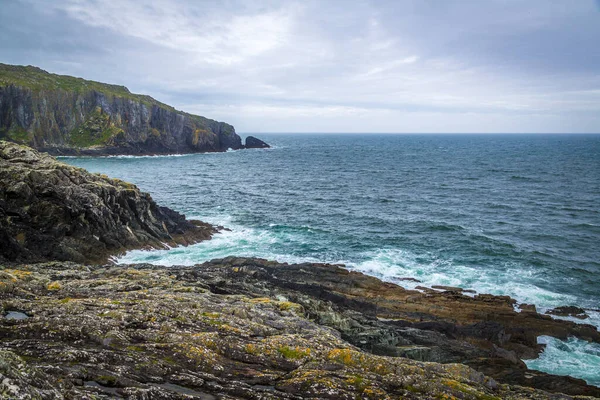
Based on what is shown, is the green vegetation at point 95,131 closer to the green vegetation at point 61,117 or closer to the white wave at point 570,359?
the green vegetation at point 61,117

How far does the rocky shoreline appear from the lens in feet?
35.8

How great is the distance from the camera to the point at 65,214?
111 feet

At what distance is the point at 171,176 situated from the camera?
96.4 m

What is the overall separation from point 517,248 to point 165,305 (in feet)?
137

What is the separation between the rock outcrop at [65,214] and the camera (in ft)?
99.7

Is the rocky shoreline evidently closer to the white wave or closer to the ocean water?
the white wave

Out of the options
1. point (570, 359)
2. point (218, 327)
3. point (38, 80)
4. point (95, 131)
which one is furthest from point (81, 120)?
point (570, 359)

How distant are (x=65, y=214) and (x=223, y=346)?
91.9 ft

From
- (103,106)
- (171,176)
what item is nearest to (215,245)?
(171,176)

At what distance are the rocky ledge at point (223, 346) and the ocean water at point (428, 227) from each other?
580 cm

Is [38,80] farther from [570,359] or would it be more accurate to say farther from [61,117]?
[570,359]

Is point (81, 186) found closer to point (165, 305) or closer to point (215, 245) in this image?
point (215, 245)

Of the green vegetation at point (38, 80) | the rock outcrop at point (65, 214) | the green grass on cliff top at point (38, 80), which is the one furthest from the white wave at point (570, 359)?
the green vegetation at point (38, 80)

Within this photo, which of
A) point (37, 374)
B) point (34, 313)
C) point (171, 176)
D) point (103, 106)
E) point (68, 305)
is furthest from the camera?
point (103, 106)
